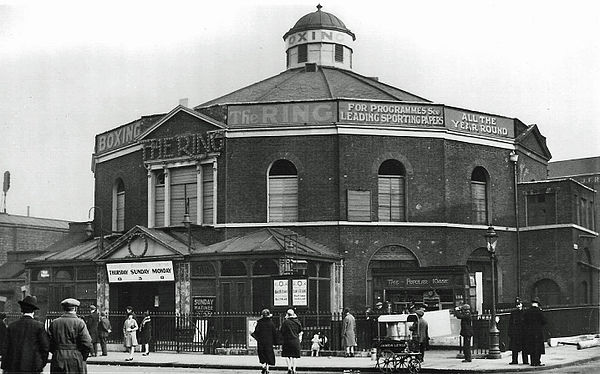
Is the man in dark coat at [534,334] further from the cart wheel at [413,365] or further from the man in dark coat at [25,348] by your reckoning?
the man in dark coat at [25,348]

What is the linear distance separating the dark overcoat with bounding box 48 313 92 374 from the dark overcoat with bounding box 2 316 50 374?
0.31 m

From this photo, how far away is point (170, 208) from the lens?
129 feet

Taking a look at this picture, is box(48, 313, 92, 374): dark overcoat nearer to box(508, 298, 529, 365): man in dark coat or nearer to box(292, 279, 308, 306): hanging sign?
box(508, 298, 529, 365): man in dark coat

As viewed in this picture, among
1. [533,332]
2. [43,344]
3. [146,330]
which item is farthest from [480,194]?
[43,344]

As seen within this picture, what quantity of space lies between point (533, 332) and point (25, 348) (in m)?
14.6

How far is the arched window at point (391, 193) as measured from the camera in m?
37.5

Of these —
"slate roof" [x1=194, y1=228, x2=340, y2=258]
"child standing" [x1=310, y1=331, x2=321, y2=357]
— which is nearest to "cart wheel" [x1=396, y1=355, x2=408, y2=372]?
"child standing" [x1=310, y1=331, x2=321, y2=357]

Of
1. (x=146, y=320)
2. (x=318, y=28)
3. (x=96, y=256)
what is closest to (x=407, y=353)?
(x=146, y=320)

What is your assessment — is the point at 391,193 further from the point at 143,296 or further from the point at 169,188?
the point at 143,296

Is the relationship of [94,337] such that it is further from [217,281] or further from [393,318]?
[393,318]

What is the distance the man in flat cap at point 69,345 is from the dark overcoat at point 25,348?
0.30m

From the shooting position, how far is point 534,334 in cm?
2312

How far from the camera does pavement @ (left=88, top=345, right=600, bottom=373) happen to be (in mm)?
22719

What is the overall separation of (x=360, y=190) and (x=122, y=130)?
12.9m
